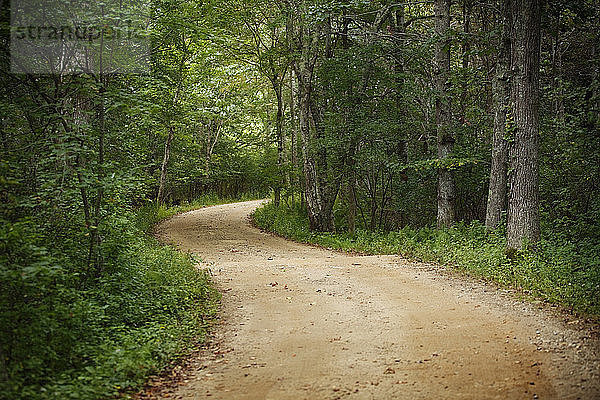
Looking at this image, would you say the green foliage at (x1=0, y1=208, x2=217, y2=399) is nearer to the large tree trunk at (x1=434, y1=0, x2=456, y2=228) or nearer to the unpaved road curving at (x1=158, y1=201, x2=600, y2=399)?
the unpaved road curving at (x1=158, y1=201, x2=600, y2=399)

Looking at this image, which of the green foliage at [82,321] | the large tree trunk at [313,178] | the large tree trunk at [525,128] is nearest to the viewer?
the green foliage at [82,321]

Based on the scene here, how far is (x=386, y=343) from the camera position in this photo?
7.15 m

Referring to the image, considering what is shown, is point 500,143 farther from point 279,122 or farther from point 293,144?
point 279,122

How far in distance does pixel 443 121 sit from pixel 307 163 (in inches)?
222

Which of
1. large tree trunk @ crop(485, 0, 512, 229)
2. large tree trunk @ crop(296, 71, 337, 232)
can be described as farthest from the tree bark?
large tree trunk @ crop(485, 0, 512, 229)

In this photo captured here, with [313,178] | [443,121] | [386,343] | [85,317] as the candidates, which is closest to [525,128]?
[443,121]

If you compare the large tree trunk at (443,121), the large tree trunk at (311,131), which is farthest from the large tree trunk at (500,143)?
the large tree trunk at (311,131)

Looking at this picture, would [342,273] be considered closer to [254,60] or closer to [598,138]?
[598,138]

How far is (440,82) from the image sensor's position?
1627 cm

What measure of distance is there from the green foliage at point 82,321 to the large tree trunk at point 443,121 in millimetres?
9724

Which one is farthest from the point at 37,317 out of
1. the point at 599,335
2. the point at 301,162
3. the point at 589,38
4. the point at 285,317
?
the point at 301,162

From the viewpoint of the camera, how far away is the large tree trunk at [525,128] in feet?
36.1

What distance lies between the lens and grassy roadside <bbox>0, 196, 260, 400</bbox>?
546 cm

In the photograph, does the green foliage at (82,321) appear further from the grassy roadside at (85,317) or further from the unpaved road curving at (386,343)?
the unpaved road curving at (386,343)
